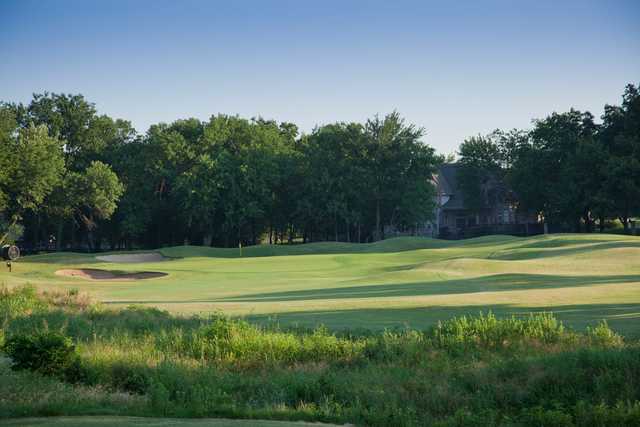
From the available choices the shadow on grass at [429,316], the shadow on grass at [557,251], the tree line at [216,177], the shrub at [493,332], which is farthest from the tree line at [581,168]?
the shrub at [493,332]

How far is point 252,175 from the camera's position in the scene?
7044 centimetres

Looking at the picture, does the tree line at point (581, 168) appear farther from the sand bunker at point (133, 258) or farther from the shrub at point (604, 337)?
the shrub at point (604, 337)

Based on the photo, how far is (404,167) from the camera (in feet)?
241

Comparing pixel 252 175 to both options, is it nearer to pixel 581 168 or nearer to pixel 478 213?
pixel 581 168

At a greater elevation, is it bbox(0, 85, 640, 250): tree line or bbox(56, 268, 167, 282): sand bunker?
bbox(0, 85, 640, 250): tree line

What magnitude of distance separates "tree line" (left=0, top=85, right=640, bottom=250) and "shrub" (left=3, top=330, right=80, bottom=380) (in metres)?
53.3

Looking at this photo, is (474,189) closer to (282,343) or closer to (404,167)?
(404,167)

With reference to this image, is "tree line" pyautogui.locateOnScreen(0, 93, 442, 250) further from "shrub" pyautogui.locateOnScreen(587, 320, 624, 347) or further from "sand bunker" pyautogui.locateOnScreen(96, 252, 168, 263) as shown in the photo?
"shrub" pyautogui.locateOnScreen(587, 320, 624, 347)

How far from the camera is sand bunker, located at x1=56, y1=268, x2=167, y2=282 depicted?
3975 centimetres

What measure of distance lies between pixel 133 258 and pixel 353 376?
44567mm

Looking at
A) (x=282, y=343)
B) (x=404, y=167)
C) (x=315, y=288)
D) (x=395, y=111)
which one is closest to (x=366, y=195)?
(x=404, y=167)

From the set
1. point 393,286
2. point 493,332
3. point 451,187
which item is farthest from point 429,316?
point 451,187

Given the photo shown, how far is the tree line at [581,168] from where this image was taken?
62.2m

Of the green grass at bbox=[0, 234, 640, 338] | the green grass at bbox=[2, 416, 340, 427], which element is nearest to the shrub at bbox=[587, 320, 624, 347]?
the green grass at bbox=[0, 234, 640, 338]
